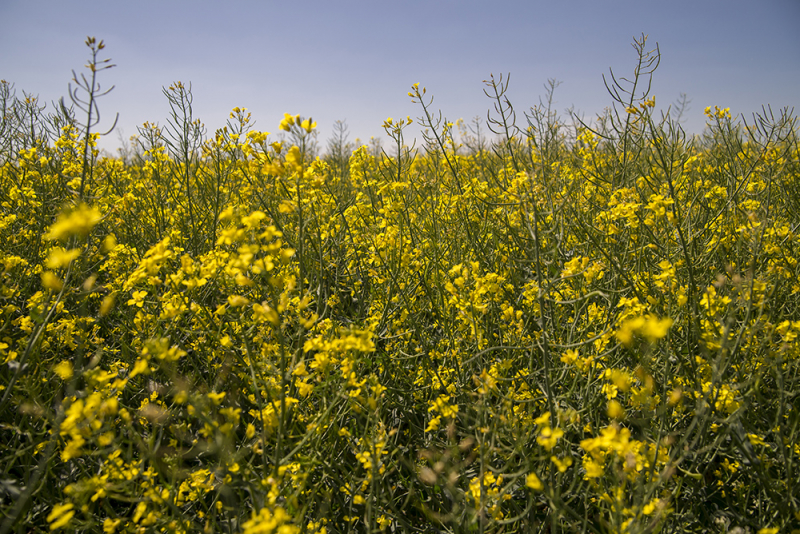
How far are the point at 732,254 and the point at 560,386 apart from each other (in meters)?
1.53

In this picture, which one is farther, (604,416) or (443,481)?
(604,416)

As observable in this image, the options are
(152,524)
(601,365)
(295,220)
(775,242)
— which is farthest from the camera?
(295,220)

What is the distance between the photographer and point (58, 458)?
6.38 ft

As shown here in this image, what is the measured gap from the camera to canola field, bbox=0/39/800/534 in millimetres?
1181

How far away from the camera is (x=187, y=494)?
1.65 m

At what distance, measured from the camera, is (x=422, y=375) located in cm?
212

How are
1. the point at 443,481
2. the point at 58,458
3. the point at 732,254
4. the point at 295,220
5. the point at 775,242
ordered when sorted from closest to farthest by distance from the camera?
the point at 443,481, the point at 58,458, the point at 775,242, the point at 732,254, the point at 295,220

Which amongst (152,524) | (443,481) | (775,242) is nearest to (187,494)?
(152,524)

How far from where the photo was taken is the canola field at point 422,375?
118cm

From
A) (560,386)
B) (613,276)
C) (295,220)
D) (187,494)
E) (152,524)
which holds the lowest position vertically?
(187,494)

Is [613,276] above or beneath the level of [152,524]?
above

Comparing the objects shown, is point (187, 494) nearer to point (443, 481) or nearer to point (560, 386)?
point (443, 481)

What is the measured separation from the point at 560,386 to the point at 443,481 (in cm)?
76

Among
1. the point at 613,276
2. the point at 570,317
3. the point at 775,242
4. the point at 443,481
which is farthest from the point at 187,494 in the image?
the point at 775,242
